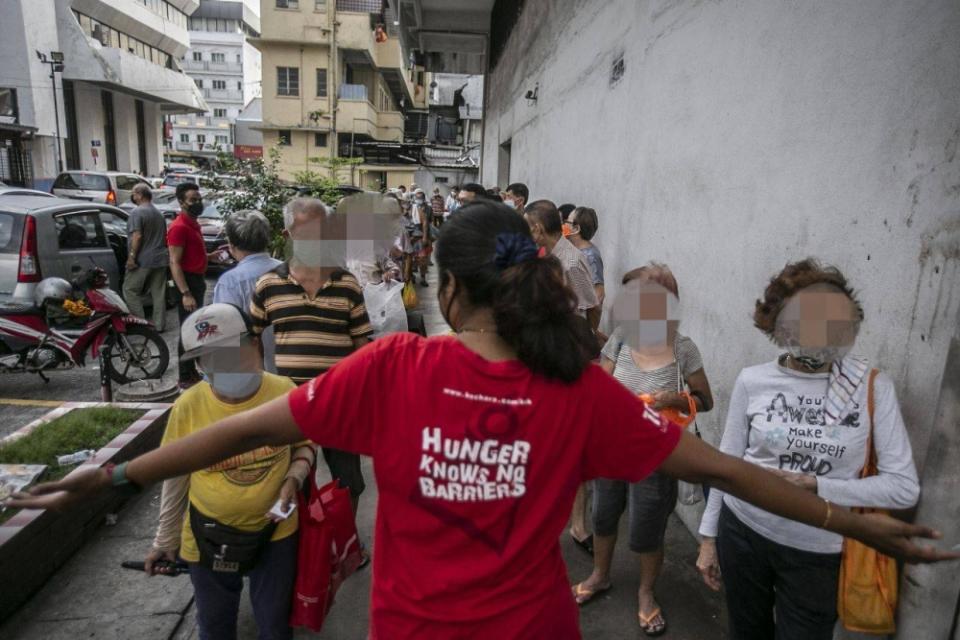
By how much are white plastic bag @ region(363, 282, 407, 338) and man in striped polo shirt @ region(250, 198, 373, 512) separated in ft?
1.57

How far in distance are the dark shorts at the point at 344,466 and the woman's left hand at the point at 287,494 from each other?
3.13 ft

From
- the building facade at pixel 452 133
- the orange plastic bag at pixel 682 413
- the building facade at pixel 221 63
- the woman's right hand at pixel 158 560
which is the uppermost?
the building facade at pixel 221 63

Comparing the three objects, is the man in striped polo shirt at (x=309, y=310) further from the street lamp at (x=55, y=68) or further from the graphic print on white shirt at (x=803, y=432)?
the street lamp at (x=55, y=68)

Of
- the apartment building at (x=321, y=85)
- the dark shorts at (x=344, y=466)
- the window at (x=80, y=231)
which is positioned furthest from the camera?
the apartment building at (x=321, y=85)

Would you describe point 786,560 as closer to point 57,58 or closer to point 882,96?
point 882,96

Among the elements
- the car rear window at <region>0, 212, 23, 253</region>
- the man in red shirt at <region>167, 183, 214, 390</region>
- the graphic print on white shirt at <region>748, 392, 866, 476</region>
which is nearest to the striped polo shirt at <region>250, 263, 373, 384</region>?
the graphic print on white shirt at <region>748, 392, 866, 476</region>

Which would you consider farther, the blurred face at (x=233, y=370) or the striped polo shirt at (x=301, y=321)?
the striped polo shirt at (x=301, y=321)

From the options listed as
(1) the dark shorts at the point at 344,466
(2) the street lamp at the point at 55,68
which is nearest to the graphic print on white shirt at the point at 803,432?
(1) the dark shorts at the point at 344,466

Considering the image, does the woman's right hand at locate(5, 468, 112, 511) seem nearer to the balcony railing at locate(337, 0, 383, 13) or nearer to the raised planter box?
the raised planter box

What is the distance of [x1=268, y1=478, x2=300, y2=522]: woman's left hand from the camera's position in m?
2.18

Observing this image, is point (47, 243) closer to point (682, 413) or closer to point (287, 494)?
point (287, 494)

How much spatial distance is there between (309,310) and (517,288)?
6.50 ft

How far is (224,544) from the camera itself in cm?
220

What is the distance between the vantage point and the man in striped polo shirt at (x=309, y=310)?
3053mm
